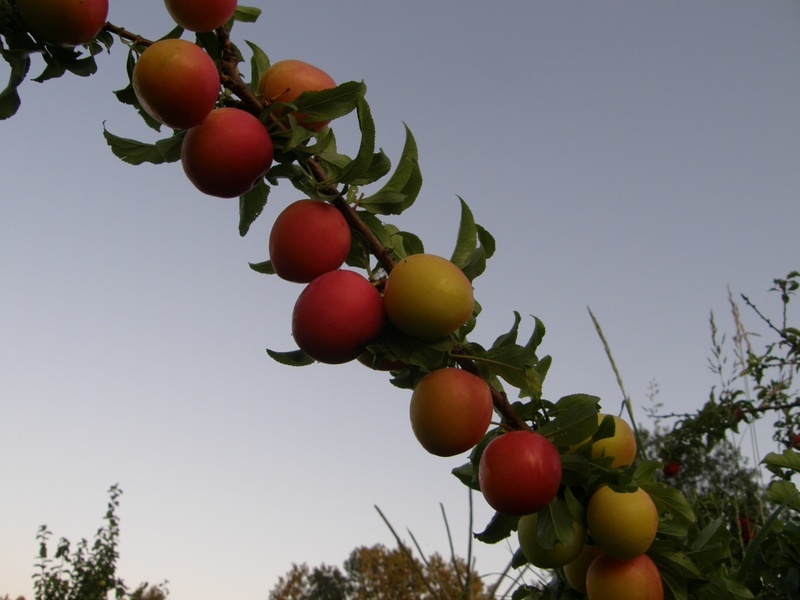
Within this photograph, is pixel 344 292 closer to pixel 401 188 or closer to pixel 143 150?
pixel 401 188

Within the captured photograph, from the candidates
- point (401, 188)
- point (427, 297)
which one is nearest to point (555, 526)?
point (427, 297)

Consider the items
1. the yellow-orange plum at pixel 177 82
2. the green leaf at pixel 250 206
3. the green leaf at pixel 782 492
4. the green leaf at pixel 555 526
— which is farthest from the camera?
the green leaf at pixel 782 492

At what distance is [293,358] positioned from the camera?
1.25 metres

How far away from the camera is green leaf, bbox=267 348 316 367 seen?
48.7 inches

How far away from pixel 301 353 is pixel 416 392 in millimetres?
231

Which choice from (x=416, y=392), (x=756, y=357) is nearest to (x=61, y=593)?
(x=756, y=357)

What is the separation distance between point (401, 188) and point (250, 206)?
0.99ft

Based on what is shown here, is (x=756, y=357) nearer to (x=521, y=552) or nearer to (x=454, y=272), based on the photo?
(x=521, y=552)

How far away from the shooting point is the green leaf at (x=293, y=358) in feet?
4.06

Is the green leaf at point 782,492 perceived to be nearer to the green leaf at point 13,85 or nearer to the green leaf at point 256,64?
the green leaf at point 256,64

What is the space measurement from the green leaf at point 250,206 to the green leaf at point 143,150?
5.9 inches

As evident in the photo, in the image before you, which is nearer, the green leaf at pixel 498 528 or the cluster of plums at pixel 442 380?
the cluster of plums at pixel 442 380

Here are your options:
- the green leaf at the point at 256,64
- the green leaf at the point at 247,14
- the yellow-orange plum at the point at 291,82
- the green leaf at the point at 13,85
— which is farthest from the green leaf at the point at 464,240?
the green leaf at the point at 13,85

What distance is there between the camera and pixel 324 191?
122 centimetres
